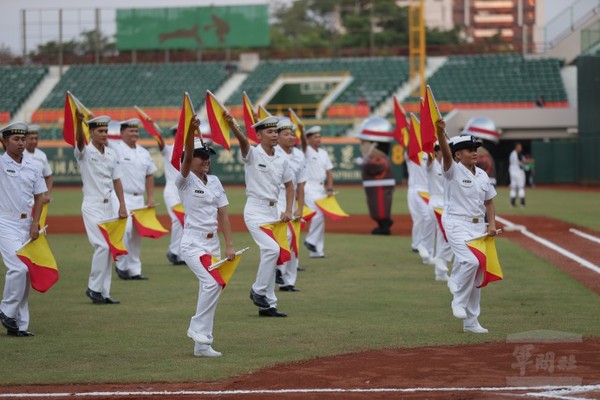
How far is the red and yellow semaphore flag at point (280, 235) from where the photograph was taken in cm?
1347

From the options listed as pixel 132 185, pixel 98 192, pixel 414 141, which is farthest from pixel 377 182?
pixel 98 192

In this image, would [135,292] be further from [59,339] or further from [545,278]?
[545,278]

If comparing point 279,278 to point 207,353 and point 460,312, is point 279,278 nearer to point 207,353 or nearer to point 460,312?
point 460,312

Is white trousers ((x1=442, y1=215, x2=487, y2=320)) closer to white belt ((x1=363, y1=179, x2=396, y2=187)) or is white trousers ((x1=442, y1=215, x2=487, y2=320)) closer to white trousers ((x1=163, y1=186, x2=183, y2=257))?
white trousers ((x1=163, y1=186, x2=183, y2=257))

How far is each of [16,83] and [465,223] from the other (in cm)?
5426

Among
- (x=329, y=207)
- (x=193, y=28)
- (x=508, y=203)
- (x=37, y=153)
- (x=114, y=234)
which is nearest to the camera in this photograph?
(x=114, y=234)

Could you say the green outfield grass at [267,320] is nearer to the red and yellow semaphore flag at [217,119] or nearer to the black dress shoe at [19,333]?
the black dress shoe at [19,333]

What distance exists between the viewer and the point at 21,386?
953 cm

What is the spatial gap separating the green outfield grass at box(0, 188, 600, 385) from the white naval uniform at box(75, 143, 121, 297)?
1.50ft

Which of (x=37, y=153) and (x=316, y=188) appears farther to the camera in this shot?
(x=316, y=188)

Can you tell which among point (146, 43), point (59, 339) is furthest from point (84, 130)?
point (146, 43)

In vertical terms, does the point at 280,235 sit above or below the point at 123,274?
above

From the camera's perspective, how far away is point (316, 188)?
2128cm

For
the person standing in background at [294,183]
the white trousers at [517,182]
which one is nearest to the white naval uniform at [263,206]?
the person standing in background at [294,183]
